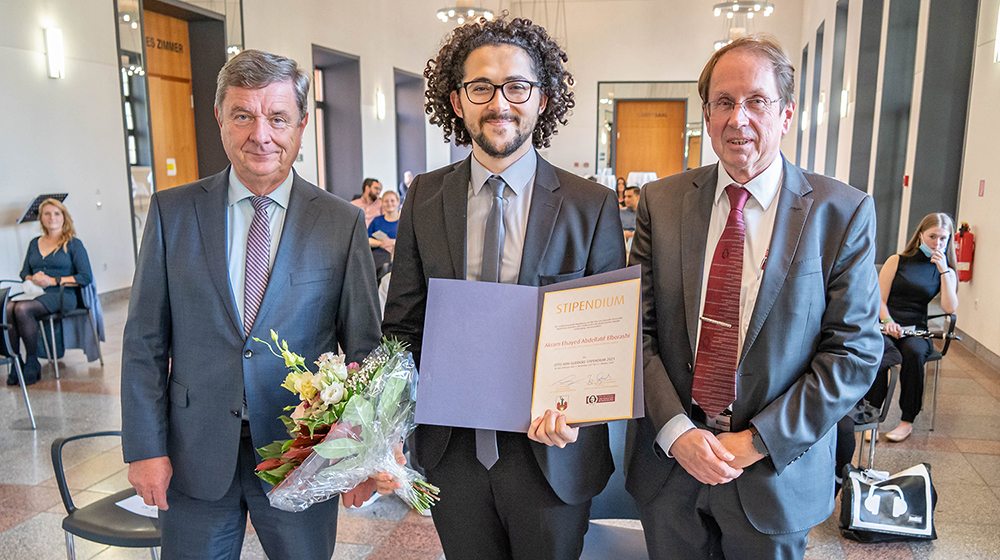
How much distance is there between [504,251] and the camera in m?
1.62

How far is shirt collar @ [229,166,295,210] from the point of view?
5.86ft

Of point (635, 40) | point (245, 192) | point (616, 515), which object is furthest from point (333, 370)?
point (635, 40)

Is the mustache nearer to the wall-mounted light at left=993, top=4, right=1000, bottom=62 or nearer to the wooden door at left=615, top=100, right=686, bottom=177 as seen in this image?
the wall-mounted light at left=993, top=4, right=1000, bottom=62

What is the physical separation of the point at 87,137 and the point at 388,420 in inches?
341

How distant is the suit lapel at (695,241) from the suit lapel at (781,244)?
127mm

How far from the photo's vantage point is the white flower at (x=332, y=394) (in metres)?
1.39

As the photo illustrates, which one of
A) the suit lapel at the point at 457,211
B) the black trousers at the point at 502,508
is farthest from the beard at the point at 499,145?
the black trousers at the point at 502,508

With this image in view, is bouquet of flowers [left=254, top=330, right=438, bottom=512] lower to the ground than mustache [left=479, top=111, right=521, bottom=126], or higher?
lower

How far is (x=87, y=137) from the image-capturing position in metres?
8.43

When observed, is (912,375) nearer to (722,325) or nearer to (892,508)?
(892,508)

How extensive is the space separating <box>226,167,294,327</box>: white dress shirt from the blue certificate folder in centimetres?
→ 56

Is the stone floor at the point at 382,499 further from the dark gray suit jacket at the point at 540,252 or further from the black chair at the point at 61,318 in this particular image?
the dark gray suit jacket at the point at 540,252

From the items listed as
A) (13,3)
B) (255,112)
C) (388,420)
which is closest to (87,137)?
(13,3)
